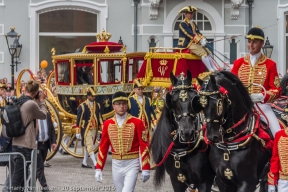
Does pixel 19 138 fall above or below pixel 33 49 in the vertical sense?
below

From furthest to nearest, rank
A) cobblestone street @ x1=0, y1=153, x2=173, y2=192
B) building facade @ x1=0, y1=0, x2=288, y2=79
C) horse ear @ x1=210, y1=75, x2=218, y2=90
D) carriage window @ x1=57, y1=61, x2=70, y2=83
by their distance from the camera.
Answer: building facade @ x1=0, y1=0, x2=288, y2=79 → carriage window @ x1=57, y1=61, x2=70, y2=83 → cobblestone street @ x1=0, y1=153, x2=173, y2=192 → horse ear @ x1=210, y1=75, x2=218, y2=90

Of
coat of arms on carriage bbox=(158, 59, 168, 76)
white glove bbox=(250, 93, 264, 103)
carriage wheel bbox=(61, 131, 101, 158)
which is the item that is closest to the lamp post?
carriage wheel bbox=(61, 131, 101, 158)

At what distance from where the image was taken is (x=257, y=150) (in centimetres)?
891

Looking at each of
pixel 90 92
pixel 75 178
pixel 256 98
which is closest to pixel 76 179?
pixel 75 178

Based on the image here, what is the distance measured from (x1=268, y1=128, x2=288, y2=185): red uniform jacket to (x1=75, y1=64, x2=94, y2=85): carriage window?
8.85 m

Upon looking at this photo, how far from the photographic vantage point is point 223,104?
8.52 meters

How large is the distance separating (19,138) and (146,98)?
5.62 metres

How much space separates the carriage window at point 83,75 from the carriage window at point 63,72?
0.27 metres

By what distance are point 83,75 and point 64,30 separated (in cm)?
877

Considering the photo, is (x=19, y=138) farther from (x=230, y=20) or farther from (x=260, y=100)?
(x=230, y=20)

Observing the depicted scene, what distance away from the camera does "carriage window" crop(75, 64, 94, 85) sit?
17.1 m

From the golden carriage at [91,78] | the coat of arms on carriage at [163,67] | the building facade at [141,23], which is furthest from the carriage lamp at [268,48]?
the coat of arms on carriage at [163,67]

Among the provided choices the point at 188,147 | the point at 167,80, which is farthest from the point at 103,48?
the point at 188,147

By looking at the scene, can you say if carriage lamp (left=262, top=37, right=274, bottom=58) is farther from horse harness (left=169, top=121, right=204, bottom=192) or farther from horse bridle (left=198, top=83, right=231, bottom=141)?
horse bridle (left=198, top=83, right=231, bottom=141)
